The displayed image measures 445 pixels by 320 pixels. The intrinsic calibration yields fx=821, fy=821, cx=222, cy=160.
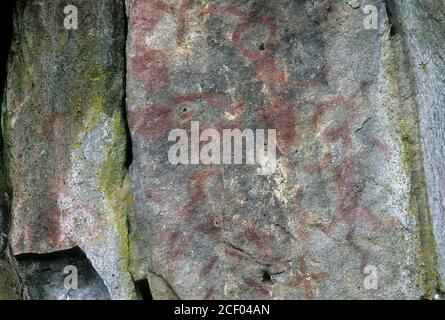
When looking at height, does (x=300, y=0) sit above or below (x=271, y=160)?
above

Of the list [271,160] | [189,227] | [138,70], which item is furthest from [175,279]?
[138,70]

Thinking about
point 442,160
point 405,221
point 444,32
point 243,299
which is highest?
point 444,32

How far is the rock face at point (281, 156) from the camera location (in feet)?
10.2

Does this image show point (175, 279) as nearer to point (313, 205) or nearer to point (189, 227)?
point (189, 227)

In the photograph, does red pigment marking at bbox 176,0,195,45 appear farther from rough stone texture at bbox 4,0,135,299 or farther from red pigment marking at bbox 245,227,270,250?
red pigment marking at bbox 245,227,270,250

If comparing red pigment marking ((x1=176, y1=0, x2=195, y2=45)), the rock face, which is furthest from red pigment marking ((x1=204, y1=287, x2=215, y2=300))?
red pigment marking ((x1=176, y1=0, x2=195, y2=45))

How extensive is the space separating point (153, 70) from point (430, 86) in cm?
109

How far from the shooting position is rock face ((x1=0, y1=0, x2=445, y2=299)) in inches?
122

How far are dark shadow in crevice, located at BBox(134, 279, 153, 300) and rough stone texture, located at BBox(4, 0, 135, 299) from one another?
25mm

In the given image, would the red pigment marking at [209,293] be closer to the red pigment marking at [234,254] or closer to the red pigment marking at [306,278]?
the red pigment marking at [234,254]

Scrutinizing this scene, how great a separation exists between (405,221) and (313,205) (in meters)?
0.35

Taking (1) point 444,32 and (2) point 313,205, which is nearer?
(2) point 313,205

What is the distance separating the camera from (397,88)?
3152mm

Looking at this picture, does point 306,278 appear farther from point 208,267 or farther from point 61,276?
point 61,276
